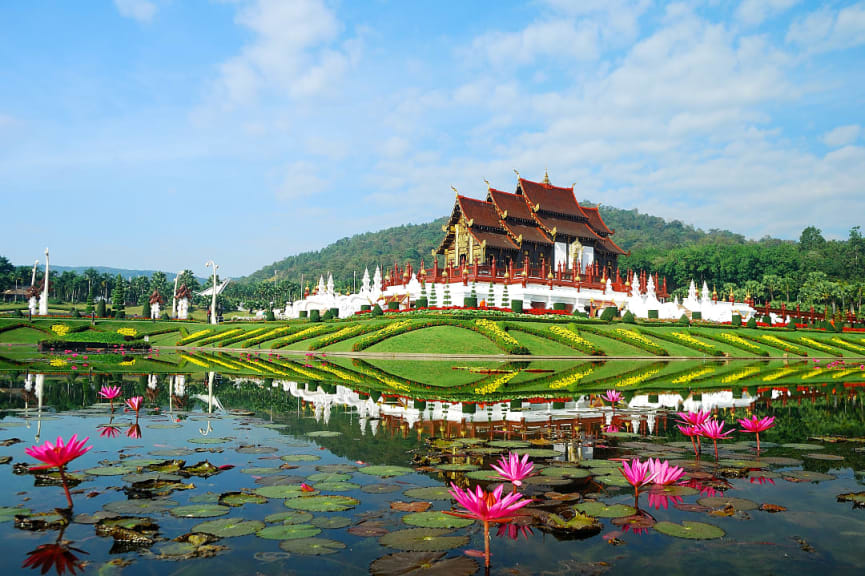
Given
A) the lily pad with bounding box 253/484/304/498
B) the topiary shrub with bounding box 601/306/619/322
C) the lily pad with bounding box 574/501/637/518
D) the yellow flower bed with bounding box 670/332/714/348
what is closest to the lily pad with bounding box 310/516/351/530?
the lily pad with bounding box 253/484/304/498

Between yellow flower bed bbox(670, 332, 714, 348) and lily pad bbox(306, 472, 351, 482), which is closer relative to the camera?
lily pad bbox(306, 472, 351, 482)

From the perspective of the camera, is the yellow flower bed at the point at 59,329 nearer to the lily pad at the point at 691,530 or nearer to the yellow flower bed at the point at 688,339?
the yellow flower bed at the point at 688,339

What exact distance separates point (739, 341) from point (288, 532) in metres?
40.9

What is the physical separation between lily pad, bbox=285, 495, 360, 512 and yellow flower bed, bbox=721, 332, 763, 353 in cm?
3862

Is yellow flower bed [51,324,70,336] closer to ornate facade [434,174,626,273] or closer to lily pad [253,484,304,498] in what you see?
ornate facade [434,174,626,273]

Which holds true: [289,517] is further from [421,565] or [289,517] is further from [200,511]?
[421,565]

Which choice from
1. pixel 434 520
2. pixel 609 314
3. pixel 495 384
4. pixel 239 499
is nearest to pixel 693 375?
pixel 495 384

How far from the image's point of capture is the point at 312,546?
5.44 meters

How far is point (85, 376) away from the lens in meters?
21.6

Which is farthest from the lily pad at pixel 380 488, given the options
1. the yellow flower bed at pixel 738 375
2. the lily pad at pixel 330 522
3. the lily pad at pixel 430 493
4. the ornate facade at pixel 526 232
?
the ornate facade at pixel 526 232

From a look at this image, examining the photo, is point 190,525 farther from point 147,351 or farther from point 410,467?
point 147,351

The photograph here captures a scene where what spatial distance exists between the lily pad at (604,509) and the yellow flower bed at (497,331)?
90.3ft

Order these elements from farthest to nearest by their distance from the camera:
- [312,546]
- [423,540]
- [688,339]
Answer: [688,339] < [423,540] < [312,546]

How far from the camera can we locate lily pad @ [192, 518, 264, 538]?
226 inches
